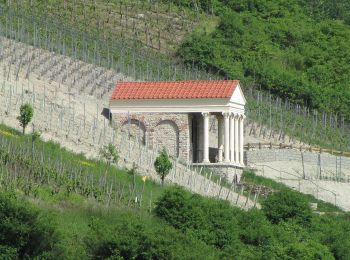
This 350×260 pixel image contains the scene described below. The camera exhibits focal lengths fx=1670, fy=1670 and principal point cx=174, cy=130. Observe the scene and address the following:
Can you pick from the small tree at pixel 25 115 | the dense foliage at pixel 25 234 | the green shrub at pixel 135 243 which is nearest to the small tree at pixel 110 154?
the small tree at pixel 25 115

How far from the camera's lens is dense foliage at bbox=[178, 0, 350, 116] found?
5256 inches

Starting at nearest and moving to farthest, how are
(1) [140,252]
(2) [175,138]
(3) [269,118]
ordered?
(1) [140,252] < (2) [175,138] < (3) [269,118]

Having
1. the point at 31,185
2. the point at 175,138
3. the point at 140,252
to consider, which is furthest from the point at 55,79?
the point at 140,252

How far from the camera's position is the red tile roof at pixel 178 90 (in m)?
97.1

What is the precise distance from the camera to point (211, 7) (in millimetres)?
157125

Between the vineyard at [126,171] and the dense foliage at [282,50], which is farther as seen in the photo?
the dense foliage at [282,50]

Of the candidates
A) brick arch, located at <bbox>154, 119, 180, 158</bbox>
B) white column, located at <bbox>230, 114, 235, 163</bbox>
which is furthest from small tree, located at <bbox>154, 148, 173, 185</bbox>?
white column, located at <bbox>230, 114, 235, 163</bbox>

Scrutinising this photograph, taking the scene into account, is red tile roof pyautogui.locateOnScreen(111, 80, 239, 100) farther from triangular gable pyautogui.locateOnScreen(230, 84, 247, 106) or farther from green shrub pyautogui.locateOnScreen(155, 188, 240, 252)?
green shrub pyautogui.locateOnScreen(155, 188, 240, 252)

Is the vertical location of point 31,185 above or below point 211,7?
below

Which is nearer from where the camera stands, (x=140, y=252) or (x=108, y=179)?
(x=140, y=252)

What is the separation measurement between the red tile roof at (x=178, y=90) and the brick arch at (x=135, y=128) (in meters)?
1.51

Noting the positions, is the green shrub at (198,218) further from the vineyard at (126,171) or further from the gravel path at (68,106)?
the gravel path at (68,106)

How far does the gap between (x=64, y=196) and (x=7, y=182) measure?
3206 millimetres

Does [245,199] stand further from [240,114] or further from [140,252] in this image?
[140,252]
